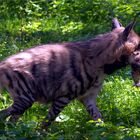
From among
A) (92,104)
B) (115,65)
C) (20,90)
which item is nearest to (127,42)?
(115,65)

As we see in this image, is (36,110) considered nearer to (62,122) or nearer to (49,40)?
(62,122)

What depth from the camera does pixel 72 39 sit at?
10.4 meters

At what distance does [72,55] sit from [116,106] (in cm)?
92

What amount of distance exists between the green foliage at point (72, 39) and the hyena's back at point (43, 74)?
0.36 m

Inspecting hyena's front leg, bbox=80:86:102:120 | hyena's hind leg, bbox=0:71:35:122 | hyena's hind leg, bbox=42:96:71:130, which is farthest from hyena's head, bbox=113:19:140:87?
hyena's hind leg, bbox=0:71:35:122

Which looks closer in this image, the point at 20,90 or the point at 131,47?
the point at 20,90

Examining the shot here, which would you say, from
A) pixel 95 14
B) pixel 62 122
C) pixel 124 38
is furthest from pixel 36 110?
pixel 95 14

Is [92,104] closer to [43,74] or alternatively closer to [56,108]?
[56,108]

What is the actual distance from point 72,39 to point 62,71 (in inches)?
149

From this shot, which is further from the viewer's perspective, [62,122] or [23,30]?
[23,30]

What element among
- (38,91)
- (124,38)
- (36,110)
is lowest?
(36,110)

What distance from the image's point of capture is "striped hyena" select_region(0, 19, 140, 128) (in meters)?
6.48

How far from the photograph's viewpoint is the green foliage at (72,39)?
19.5 ft

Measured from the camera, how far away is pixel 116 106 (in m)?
7.27
